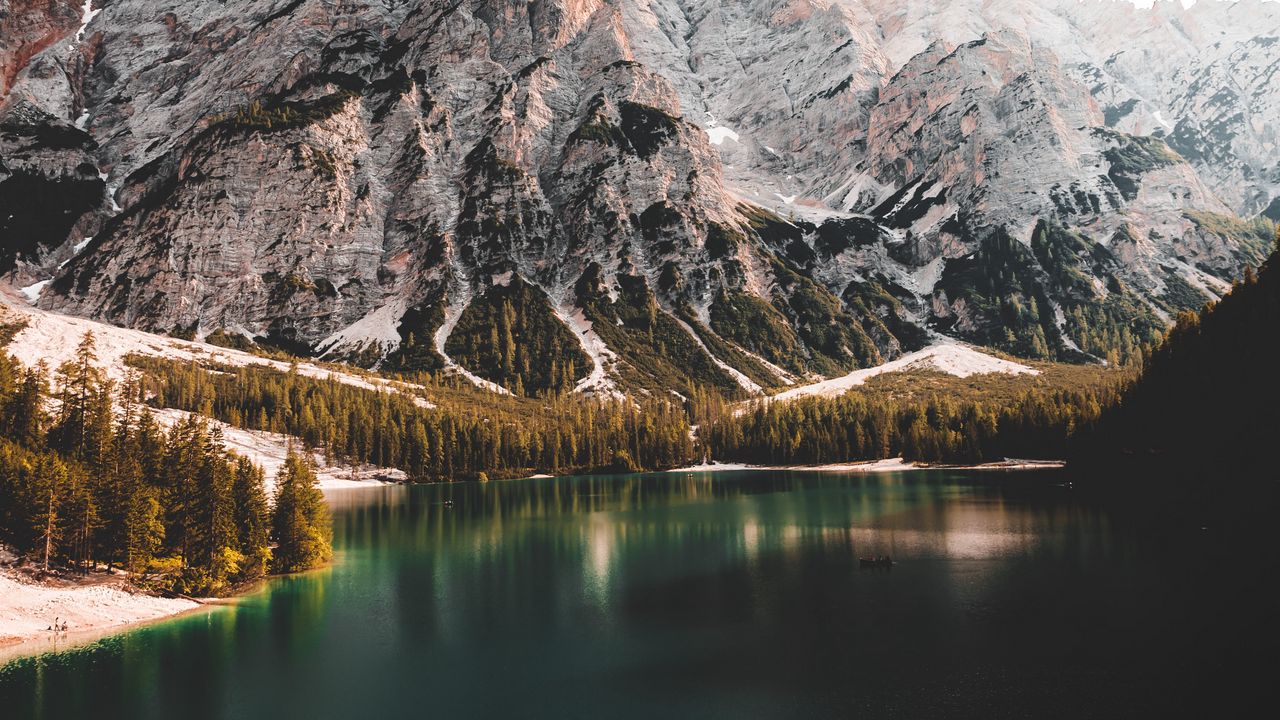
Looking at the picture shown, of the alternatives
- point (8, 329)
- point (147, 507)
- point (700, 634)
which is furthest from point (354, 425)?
point (700, 634)

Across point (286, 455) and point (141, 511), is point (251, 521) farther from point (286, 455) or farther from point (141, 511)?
point (286, 455)

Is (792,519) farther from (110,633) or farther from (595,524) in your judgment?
(110,633)

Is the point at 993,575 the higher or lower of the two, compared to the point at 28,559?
lower

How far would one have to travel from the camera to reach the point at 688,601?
55656mm

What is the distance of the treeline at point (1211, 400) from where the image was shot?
309 feet

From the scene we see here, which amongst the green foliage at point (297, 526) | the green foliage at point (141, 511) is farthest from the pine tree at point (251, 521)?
the green foliage at point (297, 526)

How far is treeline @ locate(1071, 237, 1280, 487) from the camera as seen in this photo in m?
94.1

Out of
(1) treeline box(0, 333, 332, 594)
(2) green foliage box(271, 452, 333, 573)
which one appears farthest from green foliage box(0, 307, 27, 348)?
(2) green foliage box(271, 452, 333, 573)

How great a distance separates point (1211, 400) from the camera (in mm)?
108062

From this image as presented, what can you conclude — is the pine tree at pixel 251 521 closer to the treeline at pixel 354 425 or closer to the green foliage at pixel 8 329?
the treeline at pixel 354 425

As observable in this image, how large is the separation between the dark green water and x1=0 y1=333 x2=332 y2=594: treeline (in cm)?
478

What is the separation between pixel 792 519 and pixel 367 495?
9123cm

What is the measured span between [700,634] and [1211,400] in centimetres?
9699

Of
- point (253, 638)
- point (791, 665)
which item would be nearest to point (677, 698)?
point (791, 665)
